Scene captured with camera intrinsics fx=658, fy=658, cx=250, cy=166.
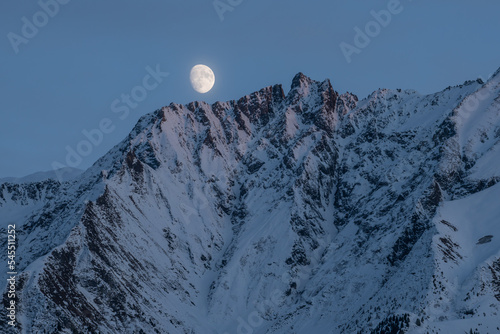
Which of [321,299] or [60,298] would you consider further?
[321,299]

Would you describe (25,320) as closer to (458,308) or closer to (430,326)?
(430,326)

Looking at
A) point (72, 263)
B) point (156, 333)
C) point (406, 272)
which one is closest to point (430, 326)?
point (406, 272)

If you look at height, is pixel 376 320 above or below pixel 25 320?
below

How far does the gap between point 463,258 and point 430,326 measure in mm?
46924

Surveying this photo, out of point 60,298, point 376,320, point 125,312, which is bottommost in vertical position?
point 376,320

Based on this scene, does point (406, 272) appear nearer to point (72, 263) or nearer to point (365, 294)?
point (365, 294)

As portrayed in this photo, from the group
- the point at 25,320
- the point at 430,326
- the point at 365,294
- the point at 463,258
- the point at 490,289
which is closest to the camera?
the point at 430,326

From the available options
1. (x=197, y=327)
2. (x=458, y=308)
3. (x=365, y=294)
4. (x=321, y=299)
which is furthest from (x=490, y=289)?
(x=197, y=327)

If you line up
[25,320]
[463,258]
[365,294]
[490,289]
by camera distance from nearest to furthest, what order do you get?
[25,320], [490,289], [463,258], [365,294]

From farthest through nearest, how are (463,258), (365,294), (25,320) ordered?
(365,294)
(463,258)
(25,320)

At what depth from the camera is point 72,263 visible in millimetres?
178625

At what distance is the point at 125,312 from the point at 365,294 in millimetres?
68353

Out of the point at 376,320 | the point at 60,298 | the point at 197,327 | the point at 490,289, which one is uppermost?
the point at 60,298

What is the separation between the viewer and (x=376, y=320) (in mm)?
162125
